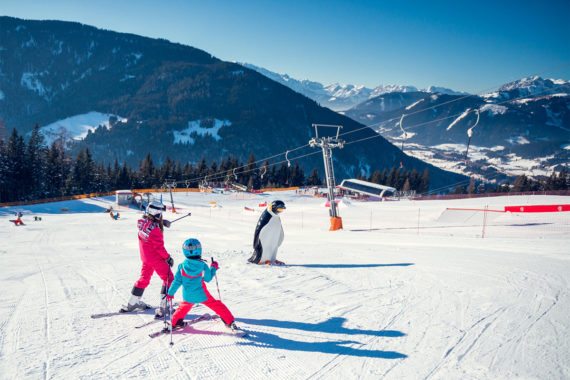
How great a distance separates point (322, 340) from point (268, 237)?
4.76 metres

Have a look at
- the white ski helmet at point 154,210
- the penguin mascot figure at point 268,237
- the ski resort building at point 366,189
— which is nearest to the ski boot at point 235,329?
the white ski helmet at point 154,210

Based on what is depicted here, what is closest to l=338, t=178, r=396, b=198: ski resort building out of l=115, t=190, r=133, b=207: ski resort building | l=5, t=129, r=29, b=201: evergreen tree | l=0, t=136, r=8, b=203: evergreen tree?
l=115, t=190, r=133, b=207: ski resort building

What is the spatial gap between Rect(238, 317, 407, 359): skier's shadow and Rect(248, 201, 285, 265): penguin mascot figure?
12.7ft

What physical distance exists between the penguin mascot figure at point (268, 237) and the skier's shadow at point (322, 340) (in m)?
3.88

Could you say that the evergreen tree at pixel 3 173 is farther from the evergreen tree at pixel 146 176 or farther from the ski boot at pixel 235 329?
the ski boot at pixel 235 329

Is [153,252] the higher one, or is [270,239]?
[153,252]

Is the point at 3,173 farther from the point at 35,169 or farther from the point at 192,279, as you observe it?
the point at 192,279

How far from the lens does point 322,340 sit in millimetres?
4926

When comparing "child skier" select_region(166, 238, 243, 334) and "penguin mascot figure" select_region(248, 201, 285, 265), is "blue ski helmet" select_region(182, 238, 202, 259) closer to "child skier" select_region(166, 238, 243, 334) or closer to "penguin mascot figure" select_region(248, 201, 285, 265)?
"child skier" select_region(166, 238, 243, 334)

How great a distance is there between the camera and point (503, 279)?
7828mm

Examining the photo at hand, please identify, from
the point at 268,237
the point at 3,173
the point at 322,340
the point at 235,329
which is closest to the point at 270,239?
the point at 268,237

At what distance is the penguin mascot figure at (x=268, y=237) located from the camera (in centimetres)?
950

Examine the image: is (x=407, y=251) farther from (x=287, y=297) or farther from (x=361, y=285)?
(x=287, y=297)

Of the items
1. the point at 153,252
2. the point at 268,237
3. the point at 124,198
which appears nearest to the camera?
the point at 153,252
